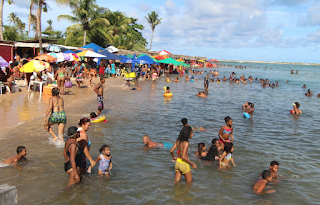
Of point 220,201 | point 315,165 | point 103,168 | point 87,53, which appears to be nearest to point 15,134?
point 103,168

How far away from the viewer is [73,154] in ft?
14.3

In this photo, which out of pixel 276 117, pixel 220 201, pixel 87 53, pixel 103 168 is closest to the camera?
pixel 220 201

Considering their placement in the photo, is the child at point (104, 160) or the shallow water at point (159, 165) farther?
the child at point (104, 160)

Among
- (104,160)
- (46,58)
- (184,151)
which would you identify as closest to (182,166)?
(184,151)

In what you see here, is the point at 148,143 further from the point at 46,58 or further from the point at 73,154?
the point at 46,58

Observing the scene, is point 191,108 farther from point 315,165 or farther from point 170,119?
point 315,165

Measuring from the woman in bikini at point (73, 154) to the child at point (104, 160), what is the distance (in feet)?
2.08

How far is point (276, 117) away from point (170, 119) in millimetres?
6117

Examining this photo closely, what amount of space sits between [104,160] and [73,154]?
107cm

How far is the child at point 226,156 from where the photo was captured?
641 cm

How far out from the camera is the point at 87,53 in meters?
20.1

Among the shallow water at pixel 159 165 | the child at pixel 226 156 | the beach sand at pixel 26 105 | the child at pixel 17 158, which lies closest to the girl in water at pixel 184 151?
the shallow water at pixel 159 165

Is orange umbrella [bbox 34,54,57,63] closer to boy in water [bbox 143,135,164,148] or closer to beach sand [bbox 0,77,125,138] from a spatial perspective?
beach sand [bbox 0,77,125,138]

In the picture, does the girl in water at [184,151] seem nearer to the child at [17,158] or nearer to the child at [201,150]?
the child at [201,150]
